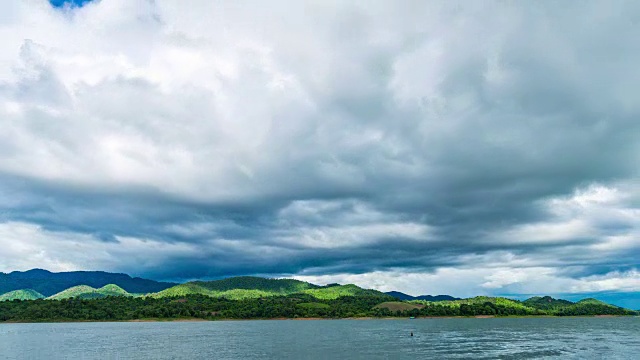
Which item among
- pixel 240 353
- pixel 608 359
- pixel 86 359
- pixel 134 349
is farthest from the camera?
pixel 134 349

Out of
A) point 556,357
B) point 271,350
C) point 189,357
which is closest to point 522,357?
point 556,357

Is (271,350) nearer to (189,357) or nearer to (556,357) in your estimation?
(189,357)

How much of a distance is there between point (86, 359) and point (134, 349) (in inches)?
1188

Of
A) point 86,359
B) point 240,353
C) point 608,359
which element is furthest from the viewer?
point 240,353

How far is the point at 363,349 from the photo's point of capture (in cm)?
16425

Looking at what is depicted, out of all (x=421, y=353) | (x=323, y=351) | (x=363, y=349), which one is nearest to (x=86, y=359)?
(x=323, y=351)

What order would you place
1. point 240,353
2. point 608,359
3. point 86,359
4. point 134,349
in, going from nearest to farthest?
point 608,359 → point 86,359 → point 240,353 → point 134,349

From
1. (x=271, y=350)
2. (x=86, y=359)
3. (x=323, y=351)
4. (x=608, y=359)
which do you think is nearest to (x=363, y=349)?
(x=323, y=351)

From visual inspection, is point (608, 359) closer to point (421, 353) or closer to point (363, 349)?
point (421, 353)

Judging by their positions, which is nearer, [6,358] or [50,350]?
[6,358]

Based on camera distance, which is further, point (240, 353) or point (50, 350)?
point (50, 350)

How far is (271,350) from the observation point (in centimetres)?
16375

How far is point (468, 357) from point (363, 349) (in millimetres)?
39576

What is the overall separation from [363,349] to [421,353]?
2337 cm
